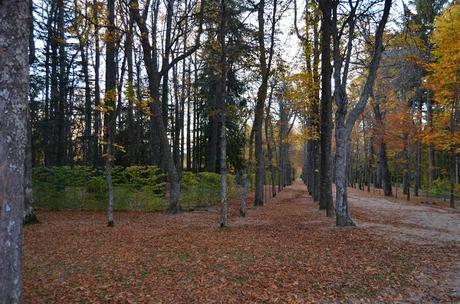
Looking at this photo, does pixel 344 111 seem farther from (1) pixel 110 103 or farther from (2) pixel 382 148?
(2) pixel 382 148

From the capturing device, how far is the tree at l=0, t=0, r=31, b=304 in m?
3.29

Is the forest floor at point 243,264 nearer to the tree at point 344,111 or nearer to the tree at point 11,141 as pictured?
the tree at point 344,111

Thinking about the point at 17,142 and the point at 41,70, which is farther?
the point at 41,70

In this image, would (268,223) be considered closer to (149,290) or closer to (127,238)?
(127,238)

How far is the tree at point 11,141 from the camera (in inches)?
129

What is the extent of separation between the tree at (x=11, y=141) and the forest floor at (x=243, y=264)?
152 cm

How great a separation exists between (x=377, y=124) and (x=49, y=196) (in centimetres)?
2226

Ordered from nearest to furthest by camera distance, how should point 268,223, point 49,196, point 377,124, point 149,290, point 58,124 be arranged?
point 149,290 → point 268,223 → point 49,196 → point 58,124 → point 377,124

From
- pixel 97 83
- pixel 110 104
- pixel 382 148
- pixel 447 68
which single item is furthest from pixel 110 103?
pixel 382 148

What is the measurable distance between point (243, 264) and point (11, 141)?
442cm

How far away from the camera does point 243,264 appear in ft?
20.8

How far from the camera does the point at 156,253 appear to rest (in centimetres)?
738

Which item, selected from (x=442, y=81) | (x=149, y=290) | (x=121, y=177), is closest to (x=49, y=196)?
(x=121, y=177)

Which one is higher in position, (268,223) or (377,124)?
(377,124)
